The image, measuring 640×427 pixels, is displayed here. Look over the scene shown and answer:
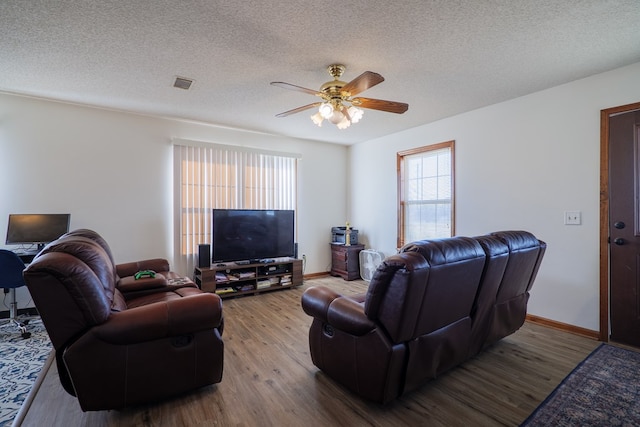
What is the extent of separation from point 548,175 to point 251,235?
3780 mm

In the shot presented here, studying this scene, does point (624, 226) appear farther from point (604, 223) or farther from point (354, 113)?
point (354, 113)

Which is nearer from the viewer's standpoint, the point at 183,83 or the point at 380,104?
the point at 380,104

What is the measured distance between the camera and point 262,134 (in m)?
4.93

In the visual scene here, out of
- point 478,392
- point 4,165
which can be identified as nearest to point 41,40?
point 4,165

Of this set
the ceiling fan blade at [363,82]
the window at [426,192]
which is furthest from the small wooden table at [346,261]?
the ceiling fan blade at [363,82]

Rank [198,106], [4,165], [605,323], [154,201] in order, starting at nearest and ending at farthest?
[605,323] → [4,165] → [198,106] → [154,201]

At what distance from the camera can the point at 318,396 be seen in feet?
6.42

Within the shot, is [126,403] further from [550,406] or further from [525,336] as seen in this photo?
[525,336]

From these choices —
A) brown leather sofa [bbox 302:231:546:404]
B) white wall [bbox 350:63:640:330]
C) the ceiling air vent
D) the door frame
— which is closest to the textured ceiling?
the ceiling air vent

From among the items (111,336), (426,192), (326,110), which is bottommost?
(111,336)

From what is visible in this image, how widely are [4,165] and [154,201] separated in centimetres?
151

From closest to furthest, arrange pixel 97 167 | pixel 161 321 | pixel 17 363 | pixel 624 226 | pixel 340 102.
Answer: pixel 161 321, pixel 17 363, pixel 340 102, pixel 624 226, pixel 97 167

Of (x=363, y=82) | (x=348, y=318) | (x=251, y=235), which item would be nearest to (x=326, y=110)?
(x=363, y=82)

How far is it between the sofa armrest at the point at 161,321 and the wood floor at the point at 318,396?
1.64ft
